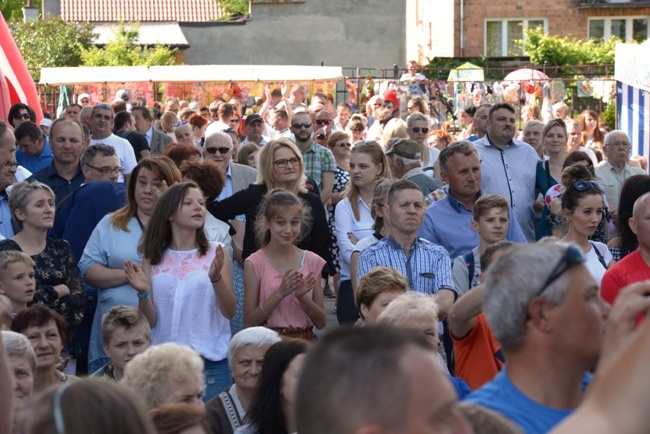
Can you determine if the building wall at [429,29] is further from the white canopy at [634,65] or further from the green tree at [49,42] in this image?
the white canopy at [634,65]

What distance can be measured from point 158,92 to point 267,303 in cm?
1888

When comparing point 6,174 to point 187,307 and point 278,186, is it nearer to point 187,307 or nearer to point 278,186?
point 278,186

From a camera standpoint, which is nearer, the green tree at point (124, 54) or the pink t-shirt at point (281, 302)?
the pink t-shirt at point (281, 302)

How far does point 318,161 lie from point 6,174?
4.23 m

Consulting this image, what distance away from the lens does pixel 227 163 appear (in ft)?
34.1

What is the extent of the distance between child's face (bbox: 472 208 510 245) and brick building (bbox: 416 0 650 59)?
34.7 meters

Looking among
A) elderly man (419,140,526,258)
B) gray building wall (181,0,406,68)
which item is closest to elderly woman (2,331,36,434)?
elderly man (419,140,526,258)

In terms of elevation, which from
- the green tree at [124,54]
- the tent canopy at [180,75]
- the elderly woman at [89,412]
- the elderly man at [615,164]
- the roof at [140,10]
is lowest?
the elderly man at [615,164]

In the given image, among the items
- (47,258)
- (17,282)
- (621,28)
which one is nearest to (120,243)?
(47,258)

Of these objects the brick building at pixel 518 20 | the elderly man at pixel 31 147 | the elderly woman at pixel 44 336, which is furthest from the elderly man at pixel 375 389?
the brick building at pixel 518 20

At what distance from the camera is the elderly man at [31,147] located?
10828mm

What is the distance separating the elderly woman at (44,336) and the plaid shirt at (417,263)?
2084 mm

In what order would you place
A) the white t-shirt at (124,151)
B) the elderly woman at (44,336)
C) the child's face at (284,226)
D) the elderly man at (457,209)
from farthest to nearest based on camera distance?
the white t-shirt at (124,151) < the elderly man at (457,209) < the child's face at (284,226) < the elderly woman at (44,336)

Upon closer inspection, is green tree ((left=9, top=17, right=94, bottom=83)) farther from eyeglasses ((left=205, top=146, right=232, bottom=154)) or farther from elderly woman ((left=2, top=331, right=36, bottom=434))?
elderly woman ((left=2, top=331, right=36, bottom=434))
